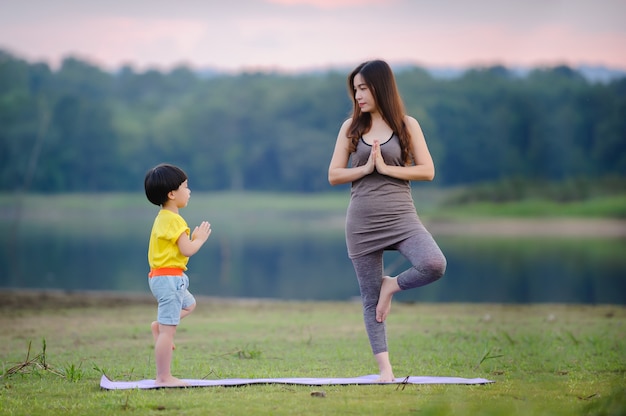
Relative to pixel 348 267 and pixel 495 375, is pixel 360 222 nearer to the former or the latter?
pixel 495 375

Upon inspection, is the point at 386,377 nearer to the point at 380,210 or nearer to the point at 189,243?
the point at 380,210

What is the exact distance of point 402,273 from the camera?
17.6ft

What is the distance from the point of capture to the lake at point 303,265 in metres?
20.8

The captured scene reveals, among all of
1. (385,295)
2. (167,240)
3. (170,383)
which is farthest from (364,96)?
(170,383)

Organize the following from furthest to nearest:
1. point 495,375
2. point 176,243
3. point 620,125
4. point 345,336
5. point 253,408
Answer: point 620,125 → point 345,336 → point 495,375 → point 176,243 → point 253,408

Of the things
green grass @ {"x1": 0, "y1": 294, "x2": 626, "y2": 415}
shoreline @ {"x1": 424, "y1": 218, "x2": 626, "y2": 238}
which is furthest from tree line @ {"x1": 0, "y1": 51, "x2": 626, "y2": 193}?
green grass @ {"x1": 0, "y1": 294, "x2": 626, "y2": 415}

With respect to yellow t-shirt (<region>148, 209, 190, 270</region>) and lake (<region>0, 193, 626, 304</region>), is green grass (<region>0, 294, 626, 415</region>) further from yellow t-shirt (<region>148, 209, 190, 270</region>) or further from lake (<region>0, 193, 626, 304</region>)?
lake (<region>0, 193, 626, 304</region>)

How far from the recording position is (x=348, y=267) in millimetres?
29250

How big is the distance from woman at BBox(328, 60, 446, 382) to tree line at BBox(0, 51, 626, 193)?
232 feet

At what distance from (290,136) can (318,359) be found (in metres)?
A: 74.9

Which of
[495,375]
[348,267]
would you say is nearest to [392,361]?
[495,375]

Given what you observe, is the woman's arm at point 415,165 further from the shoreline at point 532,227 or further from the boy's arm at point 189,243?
the shoreline at point 532,227

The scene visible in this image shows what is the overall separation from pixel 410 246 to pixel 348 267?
24.0 m

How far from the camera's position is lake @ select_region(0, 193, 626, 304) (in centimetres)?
2080
